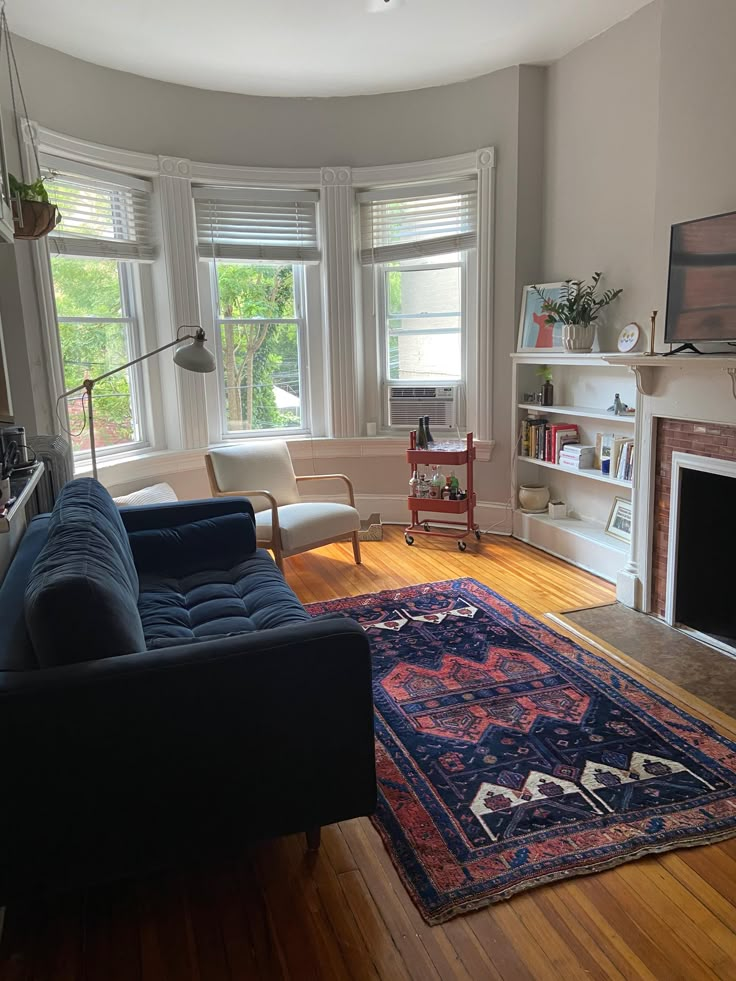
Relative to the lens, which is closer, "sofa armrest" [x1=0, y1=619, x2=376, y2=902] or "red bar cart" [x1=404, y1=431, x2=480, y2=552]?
"sofa armrest" [x1=0, y1=619, x2=376, y2=902]

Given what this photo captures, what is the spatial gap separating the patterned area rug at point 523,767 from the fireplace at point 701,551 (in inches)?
25.5

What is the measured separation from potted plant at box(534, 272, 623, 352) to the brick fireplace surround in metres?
0.97

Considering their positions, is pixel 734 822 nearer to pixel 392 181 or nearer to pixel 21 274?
pixel 21 274

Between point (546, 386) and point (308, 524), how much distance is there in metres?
1.87

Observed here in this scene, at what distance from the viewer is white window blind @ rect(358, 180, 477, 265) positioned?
16.6ft

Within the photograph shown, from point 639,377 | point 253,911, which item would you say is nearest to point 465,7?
point 639,377

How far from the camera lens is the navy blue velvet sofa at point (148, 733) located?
1681mm

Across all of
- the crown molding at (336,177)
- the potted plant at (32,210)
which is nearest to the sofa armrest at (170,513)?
the potted plant at (32,210)

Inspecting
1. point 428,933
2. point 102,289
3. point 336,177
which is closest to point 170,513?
point 102,289

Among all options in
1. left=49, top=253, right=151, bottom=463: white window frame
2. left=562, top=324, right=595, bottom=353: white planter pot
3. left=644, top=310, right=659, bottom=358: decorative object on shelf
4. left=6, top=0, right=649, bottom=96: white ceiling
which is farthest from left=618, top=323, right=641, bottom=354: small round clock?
left=49, top=253, right=151, bottom=463: white window frame

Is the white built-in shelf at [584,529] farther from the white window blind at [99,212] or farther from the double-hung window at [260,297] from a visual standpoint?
the white window blind at [99,212]

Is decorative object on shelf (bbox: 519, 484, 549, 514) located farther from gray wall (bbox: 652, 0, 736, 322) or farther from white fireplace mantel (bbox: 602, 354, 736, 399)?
gray wall (bbox: 652, 0, 736, 322)

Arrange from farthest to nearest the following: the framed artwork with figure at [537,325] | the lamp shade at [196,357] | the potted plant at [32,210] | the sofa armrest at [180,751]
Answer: the framed artwork with figure at [537,325]
the lamp shade at [196,357]
the potted plant at [32,210]
the sofa armrest at [180,751]

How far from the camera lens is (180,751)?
1.78 meters
